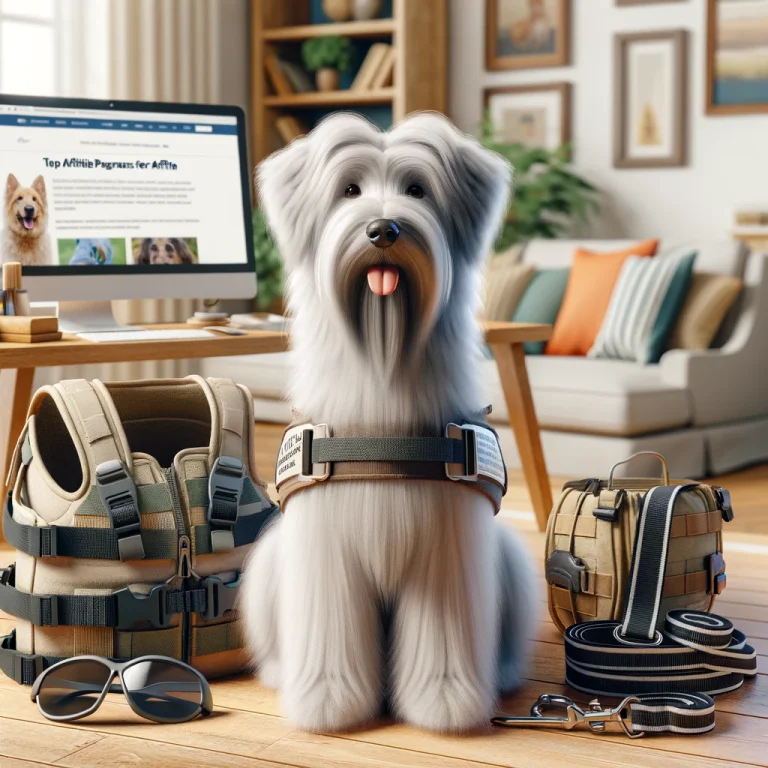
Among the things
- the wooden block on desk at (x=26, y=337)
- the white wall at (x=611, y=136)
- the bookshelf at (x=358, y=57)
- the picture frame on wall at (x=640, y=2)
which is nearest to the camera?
the wooden block on desk at (x=26, y=337)

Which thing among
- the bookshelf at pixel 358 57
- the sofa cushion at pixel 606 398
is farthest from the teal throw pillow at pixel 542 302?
the bookshelf at pixel 358 57

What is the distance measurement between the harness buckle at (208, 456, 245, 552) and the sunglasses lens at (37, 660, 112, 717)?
11.0 inches

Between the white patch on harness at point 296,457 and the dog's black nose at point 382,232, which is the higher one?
the dog's black nose at point 382,232

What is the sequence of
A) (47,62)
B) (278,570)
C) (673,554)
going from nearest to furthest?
(278,570)
(673,554)
(47,62)

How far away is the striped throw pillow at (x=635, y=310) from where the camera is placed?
14.4 feet

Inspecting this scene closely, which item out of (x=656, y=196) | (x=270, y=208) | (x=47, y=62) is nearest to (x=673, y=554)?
(x=270, y=208)

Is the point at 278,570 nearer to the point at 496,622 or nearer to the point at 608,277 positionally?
the point at 496,622

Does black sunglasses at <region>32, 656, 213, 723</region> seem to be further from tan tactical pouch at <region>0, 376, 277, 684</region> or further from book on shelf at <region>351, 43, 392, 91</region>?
book on shelf at <region>351, 43, 392, 91</region>

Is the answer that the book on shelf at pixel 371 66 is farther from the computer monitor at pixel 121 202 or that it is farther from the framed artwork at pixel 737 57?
the computer monitor at pixel 121 202

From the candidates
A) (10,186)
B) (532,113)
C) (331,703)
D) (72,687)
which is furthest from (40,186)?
(532,113)

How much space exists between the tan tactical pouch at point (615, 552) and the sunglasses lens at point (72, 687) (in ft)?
2.88

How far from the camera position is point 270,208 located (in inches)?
68.1

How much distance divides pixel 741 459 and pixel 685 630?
103 inches

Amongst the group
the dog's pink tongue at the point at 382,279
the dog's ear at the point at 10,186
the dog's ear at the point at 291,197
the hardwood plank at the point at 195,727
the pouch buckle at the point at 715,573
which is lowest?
the hardwood plank at the point at 195,727
